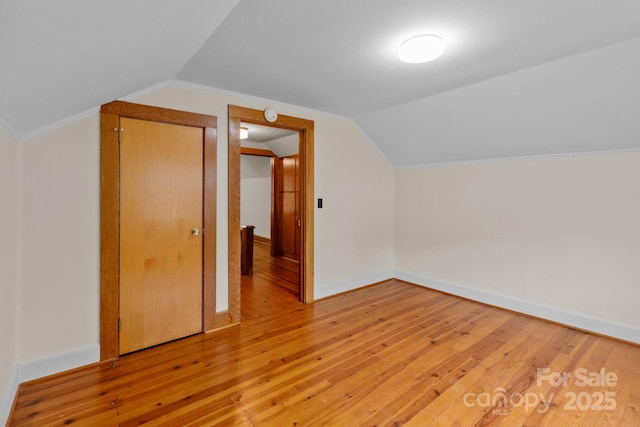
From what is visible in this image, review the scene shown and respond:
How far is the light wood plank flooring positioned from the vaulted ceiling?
170 centimetres

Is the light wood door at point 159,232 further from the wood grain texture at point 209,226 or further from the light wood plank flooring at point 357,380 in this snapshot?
the light wood plank flooring at point 357,380

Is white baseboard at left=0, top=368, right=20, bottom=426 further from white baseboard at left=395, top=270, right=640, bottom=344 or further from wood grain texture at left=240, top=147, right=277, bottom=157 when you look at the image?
wood grain texture at left=240, top=147, right=277, bottom=157

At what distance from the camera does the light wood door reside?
239cm

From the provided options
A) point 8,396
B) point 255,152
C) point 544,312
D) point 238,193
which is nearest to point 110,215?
point 238,193

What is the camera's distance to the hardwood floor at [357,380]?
1740mm

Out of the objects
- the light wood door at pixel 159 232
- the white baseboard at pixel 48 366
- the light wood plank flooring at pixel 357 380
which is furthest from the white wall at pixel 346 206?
the white baseboard at pixel 48 366

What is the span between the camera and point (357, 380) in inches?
81.4

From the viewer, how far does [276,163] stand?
6176 millimetres

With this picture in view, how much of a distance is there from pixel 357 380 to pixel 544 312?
2.28m

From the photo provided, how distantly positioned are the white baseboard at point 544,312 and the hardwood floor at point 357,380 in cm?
11

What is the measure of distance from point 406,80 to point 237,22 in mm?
1523

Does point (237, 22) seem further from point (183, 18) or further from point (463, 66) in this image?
point (463, 66)

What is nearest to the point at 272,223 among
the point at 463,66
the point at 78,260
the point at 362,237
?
the point at 362,237

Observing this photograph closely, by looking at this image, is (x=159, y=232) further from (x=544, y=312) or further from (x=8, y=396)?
(x=544, y=312)
